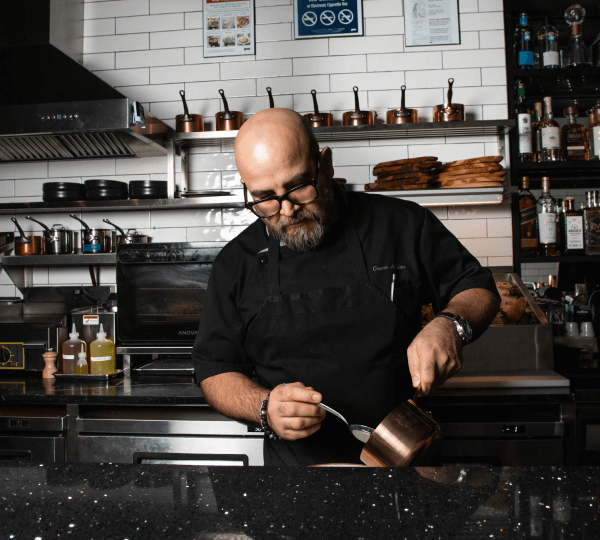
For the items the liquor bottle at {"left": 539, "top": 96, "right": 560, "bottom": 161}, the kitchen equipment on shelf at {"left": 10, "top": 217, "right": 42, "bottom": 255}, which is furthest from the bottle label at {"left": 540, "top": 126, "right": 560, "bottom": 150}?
the kitchen equipment on shelf at {"left": 10, "top": 217, "right": 42, "bottom": 255}

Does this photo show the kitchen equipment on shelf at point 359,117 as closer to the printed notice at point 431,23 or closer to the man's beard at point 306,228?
the printed notice at point 431,23

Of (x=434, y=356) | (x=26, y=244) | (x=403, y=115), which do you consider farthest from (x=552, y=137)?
(x=26, y=244)

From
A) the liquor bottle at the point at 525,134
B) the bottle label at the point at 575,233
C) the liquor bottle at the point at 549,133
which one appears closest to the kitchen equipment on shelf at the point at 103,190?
the liquor bottle at the point at 525,134

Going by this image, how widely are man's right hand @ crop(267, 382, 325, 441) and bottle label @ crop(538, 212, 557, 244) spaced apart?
2.04 metres

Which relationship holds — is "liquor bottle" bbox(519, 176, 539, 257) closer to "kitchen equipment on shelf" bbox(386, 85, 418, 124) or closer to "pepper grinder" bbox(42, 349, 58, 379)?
"kitchen equipment on shelf" bbox(386, 85, 418, 124)

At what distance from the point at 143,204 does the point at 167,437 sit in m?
1.35

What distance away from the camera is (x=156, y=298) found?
2.14 metres

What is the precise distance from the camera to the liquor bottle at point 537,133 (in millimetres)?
2561

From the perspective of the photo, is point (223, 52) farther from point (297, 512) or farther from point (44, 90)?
point (297, 512)

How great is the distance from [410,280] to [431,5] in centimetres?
219

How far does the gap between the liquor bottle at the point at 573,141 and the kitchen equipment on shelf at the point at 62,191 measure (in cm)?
263

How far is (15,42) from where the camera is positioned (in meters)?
2.44

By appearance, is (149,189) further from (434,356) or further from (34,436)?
(434,356)

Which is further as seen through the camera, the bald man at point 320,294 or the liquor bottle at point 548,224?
the liquor bottle at point 548,224
